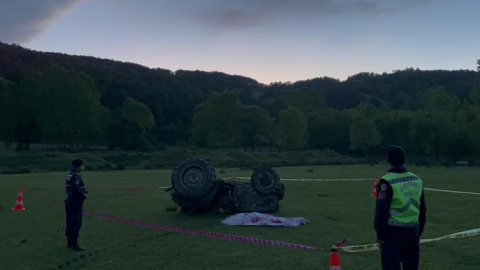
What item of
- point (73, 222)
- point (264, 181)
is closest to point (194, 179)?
point (264, 181)

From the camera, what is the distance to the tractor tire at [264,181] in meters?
14.3

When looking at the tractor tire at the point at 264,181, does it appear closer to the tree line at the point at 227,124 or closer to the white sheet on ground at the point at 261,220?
the white sheet on ground at the point at 261,220

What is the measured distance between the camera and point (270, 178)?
1445 cm

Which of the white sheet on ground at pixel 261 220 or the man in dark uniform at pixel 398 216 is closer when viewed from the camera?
the man in dark uniform at pixel 398 216

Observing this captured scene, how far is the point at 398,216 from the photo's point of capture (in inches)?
227

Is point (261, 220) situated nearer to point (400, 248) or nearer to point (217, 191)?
point (217, 191)

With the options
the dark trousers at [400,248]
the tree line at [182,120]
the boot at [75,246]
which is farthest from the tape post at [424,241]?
the tree line at [182,120]

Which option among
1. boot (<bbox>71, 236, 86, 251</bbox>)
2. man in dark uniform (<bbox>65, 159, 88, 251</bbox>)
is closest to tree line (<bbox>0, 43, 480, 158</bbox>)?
man in dark uniform (<bbox>65, 159, 88, 251</bbox>)

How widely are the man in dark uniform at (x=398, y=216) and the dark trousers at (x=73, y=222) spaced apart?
6.47 meters

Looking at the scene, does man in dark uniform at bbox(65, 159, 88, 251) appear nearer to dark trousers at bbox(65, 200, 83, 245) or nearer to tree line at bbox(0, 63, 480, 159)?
dark trousers at bbox(65, 200, 83, 245)

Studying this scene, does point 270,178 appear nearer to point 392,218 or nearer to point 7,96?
point 392,218

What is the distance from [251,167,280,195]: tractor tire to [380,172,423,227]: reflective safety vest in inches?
336

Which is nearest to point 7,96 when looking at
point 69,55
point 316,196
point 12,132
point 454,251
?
point 12,132

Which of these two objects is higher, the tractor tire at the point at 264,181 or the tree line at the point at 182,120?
the tree line at the point at 182,120
